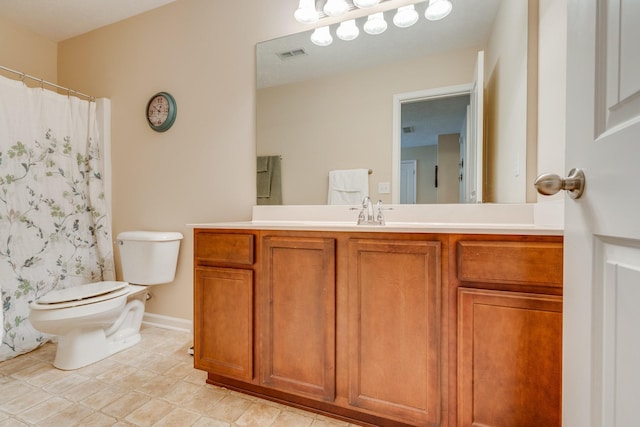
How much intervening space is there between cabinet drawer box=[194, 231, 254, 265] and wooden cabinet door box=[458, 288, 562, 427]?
0.89 meters

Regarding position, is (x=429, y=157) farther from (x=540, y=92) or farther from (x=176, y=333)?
(x=176, y=333)

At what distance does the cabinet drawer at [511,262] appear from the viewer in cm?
96

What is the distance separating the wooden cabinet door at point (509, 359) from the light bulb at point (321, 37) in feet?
5.04

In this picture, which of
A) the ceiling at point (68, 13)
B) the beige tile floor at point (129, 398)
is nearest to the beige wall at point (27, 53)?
Answer: the ceiling at point (68, 13)

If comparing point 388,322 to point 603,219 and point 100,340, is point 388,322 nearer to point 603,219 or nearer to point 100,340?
point 603,219

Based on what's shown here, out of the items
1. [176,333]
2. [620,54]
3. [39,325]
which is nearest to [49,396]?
[39,325]

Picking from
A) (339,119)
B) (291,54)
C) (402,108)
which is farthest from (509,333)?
(291,54)

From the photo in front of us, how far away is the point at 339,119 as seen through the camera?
1.76 metres

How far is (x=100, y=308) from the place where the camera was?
5.61 feet

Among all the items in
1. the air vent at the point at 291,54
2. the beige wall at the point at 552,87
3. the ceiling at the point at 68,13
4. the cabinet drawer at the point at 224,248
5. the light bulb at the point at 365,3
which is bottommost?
the cabinet drawer at the point at 224,248

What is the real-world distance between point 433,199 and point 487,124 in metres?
0.44

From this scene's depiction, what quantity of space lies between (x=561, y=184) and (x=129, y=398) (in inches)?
73.1

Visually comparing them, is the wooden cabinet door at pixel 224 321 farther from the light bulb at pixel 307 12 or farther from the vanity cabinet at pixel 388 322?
the light bulb at pixel 307 12

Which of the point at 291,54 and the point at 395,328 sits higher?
the point at 291,54
